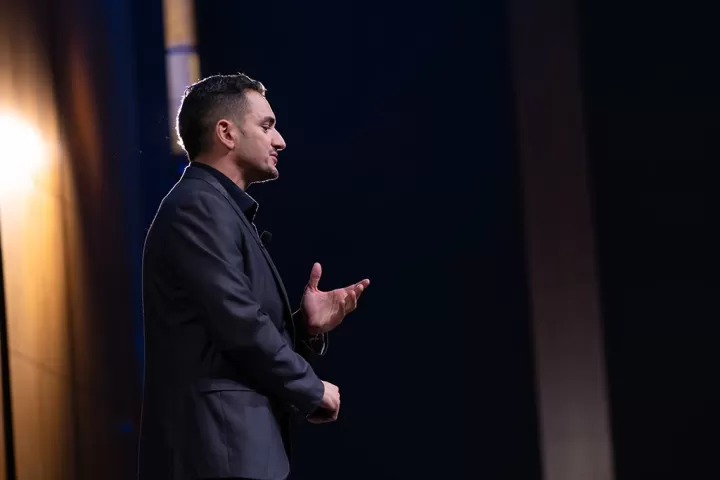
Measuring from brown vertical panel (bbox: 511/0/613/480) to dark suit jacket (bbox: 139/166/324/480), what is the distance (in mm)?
2227

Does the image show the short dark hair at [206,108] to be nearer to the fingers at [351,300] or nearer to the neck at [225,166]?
the neck at [225,166]

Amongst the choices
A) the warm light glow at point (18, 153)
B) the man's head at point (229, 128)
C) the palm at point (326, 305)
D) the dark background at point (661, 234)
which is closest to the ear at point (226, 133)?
the man's head at point (229, 128)

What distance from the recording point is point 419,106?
4.27 metres

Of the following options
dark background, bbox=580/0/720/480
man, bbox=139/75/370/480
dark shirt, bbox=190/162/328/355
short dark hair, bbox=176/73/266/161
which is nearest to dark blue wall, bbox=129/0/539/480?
dark background, bbox=580/0/720/480

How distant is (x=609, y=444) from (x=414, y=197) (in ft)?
3.89

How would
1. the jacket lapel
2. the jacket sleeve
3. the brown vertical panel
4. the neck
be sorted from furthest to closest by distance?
the brown vertical panel → the neck → the jacket lapel → the jacket sleeve

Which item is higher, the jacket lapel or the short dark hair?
the short dark hair

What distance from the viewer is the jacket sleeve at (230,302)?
1.90m

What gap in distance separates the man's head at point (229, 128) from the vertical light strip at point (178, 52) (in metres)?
1.93

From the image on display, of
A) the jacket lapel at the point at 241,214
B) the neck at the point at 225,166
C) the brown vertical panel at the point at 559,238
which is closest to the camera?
the jacket lapel at the point at 241,214

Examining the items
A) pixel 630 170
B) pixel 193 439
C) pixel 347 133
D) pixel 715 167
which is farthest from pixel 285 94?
pixel 193 439

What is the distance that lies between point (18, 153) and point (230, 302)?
74 centimetres

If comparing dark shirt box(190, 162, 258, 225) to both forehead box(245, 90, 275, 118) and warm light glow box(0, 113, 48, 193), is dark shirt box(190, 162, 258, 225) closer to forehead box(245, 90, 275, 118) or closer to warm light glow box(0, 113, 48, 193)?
forehead box(245, 90, 275, 118)

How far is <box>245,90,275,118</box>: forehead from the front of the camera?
221cm
